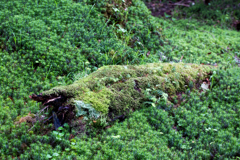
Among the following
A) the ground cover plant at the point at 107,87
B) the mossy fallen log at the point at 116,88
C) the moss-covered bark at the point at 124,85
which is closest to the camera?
the ground cover plant at the point at 107,87

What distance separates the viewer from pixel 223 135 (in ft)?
13.9

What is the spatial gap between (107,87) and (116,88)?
0.20m

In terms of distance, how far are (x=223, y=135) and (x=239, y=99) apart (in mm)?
1449

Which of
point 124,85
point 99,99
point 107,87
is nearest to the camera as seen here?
point 99,99

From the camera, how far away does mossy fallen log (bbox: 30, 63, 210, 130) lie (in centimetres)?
397

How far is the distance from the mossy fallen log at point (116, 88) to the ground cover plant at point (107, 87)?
0.03m

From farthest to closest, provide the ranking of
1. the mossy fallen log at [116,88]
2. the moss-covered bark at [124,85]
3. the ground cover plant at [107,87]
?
the moss-covered bark at [124,85], the mossy fallen log at [116,88], the ground cover plant at [107,87]

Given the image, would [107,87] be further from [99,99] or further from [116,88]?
[99,99]

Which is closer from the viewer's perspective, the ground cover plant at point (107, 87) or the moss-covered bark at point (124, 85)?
the ground cover plant at point (107, 87)

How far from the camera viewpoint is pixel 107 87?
4.64 metres

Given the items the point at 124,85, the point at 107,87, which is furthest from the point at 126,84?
the point at 107,87

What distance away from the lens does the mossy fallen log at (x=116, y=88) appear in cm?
397

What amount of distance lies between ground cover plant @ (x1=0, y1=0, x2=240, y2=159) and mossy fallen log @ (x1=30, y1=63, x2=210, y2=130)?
0.03 meters

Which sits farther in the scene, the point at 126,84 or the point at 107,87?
the point at 126,84
